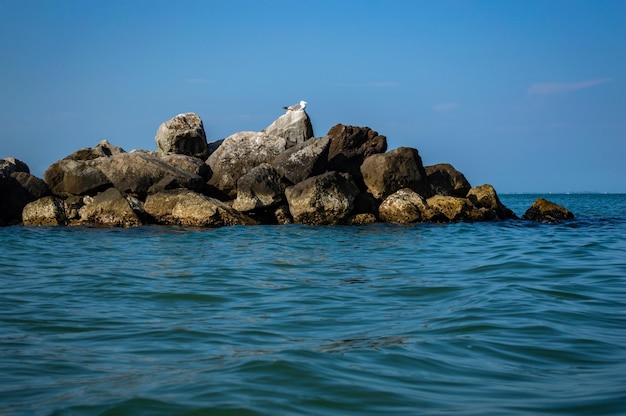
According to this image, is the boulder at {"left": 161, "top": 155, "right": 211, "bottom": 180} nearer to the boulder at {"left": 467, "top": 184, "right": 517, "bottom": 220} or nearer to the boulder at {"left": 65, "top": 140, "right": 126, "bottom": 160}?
the boulder at {"left": 65, "top": 140, "right": 126, "bottom": 160}

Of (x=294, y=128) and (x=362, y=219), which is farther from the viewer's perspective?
(x=294, y=128)

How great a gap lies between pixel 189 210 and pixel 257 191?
2226 millimetres

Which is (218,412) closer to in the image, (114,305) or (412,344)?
(412,344)

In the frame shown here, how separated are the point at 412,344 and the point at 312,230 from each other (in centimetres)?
1251

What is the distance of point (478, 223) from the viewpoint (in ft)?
68.0

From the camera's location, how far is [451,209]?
21.2 metres

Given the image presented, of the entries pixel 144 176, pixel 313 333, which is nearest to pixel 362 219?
pixel 144 176

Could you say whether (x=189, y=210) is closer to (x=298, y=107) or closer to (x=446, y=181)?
(x=298, y=107)

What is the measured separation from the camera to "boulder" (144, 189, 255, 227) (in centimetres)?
1889

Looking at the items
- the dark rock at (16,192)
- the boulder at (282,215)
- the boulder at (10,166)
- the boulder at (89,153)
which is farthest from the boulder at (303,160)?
the boulder at (10,166)

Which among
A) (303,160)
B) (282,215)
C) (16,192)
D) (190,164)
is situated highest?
(303,160)

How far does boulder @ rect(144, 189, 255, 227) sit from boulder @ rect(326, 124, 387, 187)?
15.6ft

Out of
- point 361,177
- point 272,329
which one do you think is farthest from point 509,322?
point 361,177

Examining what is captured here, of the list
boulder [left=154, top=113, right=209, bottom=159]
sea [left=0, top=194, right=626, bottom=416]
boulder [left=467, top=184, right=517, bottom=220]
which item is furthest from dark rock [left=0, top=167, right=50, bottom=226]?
boulder [left=467, top=184, right=517, bottom=220]
